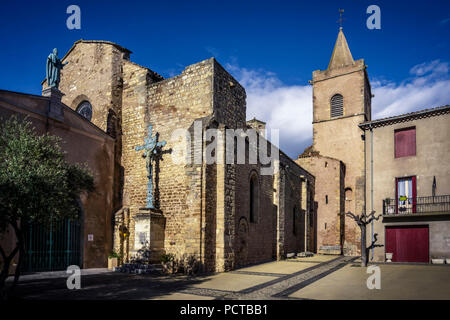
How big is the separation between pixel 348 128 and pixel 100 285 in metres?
22.4

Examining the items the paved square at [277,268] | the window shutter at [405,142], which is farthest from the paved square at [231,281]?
the window shutter at [405,142]

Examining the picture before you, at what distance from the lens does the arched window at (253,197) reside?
15.7m

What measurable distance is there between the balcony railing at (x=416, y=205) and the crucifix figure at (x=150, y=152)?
38.2ft

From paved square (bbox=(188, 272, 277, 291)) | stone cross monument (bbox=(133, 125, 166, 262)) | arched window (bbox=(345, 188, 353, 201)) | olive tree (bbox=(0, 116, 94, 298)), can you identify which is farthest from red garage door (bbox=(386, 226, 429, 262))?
olive tree (bbox=(0, 116, 94, 298))

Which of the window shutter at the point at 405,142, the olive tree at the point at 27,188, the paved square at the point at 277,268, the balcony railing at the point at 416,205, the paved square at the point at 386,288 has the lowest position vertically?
the paved square at the point at 277,268

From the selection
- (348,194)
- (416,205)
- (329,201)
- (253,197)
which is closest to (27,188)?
(253,197)

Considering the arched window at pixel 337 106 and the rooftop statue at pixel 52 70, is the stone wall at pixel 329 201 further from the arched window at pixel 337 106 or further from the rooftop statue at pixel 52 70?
the rooftop statue at pixel 52 70

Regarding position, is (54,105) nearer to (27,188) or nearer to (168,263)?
(27,188)

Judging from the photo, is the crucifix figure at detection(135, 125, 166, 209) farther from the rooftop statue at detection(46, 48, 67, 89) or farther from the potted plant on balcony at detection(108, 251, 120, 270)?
the rooftop statue at detection(46, 48, 67, 89)

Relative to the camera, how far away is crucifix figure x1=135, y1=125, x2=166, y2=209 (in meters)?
12.6
